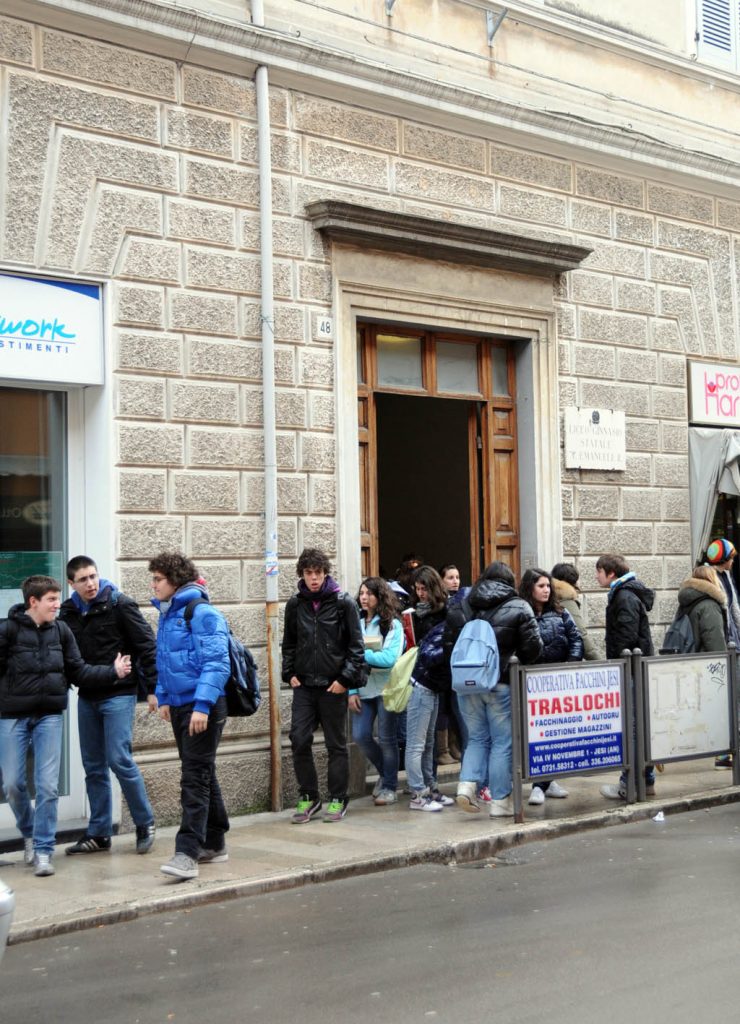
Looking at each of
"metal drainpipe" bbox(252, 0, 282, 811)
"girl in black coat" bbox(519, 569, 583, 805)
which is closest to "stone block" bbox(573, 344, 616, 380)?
"girl in black coat" bbox(519, 569, 583, 805)

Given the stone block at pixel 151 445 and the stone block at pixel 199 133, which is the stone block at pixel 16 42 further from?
the stone block at pixel 151 445

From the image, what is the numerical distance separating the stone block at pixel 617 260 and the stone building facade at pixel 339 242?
24 millimetres

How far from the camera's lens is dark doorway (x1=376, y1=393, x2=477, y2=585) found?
14141 mm

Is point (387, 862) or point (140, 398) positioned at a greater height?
point (140, 398)

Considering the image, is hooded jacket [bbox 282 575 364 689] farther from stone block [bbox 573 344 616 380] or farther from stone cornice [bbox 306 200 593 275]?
stone block [bbox 573 344 616 380]

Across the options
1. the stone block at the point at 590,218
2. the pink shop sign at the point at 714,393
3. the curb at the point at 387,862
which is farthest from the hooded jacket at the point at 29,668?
the pink shop sign at the point at 714,393

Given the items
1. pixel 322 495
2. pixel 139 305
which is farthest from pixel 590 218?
pixel 139 305

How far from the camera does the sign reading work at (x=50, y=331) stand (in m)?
9.75

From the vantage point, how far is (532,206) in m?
13.4

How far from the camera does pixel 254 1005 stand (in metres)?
5.76

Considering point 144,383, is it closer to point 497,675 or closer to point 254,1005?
point 497,675

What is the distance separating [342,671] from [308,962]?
3.86 meters

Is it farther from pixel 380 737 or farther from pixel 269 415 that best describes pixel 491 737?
pixel 269 415

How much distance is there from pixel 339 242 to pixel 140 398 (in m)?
2.35
